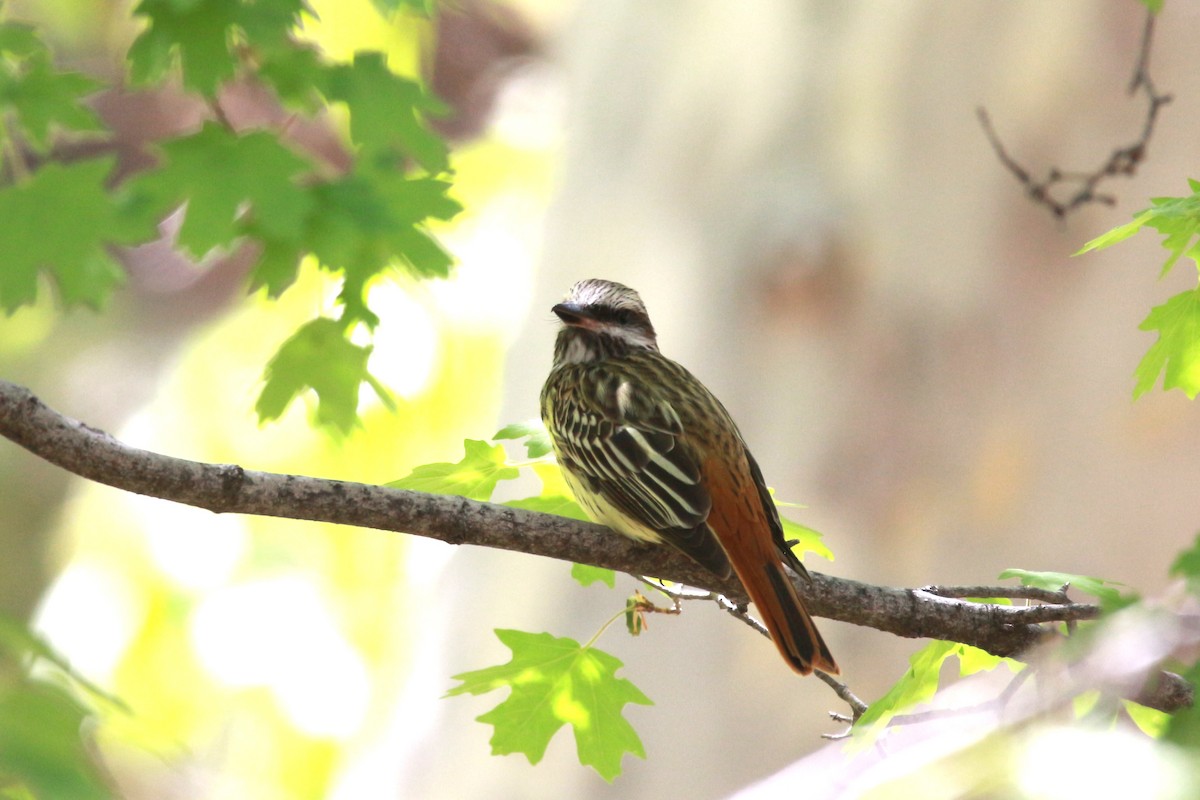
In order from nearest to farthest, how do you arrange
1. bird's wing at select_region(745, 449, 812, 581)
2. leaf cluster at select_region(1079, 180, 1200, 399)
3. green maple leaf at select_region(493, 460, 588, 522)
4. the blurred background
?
leaf cluster at select_region(1079, 180, 1200, 399), bird's wing at select_region(745, 449, 812, 581), green maple leaf at select_region(493, 460, 588, 522), the blurred background

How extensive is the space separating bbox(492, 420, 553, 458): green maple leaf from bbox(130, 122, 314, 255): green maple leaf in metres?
0.70

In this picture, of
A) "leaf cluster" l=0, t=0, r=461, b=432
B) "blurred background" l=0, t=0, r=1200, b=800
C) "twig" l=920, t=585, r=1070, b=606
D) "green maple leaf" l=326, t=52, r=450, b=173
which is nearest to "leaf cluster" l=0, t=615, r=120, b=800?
"twig" l=920, t=585, r=1070, b=606

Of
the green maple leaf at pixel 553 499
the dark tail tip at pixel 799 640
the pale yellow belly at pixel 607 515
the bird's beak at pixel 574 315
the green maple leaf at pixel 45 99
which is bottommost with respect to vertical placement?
the dark tail tip at pixel 799 640

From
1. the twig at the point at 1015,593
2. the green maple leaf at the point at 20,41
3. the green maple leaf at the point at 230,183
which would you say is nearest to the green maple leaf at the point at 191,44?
the green maple leaf at the point at 230,183

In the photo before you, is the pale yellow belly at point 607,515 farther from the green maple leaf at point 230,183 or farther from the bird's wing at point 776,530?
the green maple leaf at point 230,183

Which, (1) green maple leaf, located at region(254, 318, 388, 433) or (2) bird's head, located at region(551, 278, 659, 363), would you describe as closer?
(1) green maple leaf, located at region(254, 318, 388, 433)

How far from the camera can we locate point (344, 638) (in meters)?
12.3

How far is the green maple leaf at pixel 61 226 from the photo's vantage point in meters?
2.77

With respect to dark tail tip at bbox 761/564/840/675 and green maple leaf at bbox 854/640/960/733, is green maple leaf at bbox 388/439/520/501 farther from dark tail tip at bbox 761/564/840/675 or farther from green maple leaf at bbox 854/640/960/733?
green maple leaf at bbox 854/640/960/733

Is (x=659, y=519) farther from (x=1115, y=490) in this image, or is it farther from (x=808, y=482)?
(x=1115, y=490)

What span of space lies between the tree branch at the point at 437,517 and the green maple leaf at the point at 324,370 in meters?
0.94

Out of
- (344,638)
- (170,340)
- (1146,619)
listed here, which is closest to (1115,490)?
(1146,619)

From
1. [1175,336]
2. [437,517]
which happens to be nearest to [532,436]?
[437,517]

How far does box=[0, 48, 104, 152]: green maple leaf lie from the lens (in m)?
2.85
